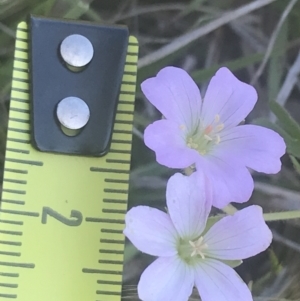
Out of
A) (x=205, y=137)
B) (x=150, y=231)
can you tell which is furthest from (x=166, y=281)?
(x=205, y=137)

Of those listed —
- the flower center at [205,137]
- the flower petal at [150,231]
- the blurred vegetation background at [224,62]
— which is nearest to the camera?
the flower petal at [150,231]

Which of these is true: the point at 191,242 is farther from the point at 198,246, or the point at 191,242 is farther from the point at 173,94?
the point at 173,94

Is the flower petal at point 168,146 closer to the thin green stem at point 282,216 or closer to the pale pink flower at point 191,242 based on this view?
the pale pink flower at point 191,242

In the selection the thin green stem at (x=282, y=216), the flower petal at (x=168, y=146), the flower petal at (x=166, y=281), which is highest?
the flower petal at (x=168, y=146)

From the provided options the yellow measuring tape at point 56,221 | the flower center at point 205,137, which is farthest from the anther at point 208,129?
the yellow measuring tape at point 56,221

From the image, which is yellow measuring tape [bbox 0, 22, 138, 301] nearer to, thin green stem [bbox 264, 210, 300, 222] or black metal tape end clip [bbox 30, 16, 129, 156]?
black metal tape end clip [bbox 30, 16, 129, 156]

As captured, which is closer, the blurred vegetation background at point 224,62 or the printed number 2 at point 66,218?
the printed number 2 at point 66,218

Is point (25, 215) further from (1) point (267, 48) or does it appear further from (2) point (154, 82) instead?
(1) point (267, 48)
